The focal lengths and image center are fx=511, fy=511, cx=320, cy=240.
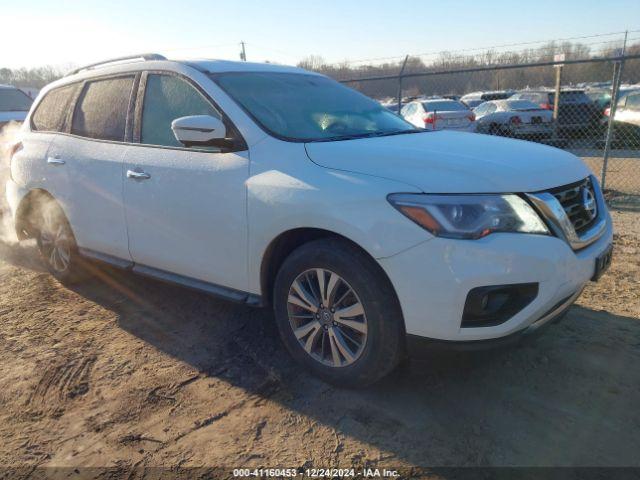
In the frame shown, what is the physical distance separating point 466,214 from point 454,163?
321 mm

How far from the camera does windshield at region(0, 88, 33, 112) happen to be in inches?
405

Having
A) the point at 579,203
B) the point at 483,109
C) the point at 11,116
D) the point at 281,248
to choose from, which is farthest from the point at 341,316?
the point at 483,109

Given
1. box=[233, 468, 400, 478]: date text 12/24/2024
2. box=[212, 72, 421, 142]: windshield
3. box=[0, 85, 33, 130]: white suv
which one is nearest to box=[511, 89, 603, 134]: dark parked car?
box=[212, 72, 421, 142]: windshield

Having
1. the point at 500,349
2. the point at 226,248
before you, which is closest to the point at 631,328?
the point at 500,349

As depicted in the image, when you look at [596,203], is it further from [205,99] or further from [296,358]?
[205,99]

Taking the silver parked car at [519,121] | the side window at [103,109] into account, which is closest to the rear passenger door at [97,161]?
the side window at [103,109]

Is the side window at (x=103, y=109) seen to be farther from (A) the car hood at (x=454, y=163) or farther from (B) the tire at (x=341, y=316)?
(B) the tire at (x=341, y=316)

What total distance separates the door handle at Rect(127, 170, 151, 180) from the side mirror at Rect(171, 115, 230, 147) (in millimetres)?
555

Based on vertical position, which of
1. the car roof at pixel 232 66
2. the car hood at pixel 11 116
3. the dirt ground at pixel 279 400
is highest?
the car roof at pixel 232 66

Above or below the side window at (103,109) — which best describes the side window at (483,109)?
below

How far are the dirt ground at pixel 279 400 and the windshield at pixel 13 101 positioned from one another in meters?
8.17

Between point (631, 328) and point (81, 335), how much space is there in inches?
150

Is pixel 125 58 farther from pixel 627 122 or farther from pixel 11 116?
pixel 627 122

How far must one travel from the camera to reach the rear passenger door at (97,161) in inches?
146
